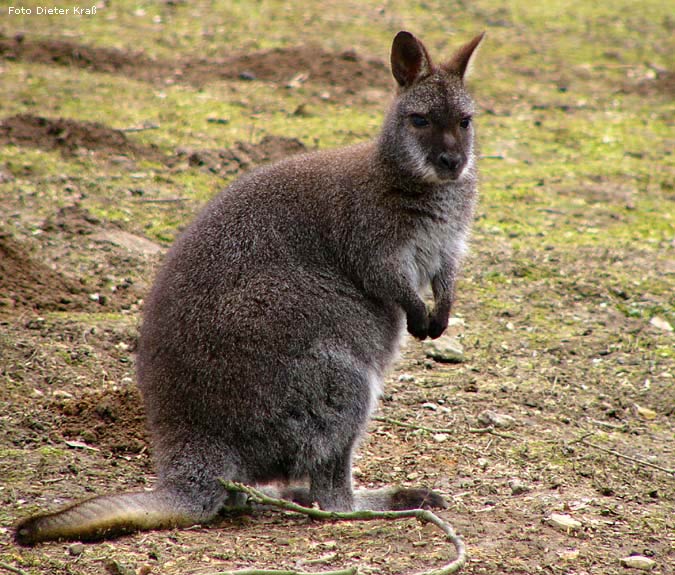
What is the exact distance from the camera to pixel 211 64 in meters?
11.3

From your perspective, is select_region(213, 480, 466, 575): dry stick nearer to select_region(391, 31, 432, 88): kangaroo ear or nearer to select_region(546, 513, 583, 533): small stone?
select_region(546, 513, 583, 533): small stone

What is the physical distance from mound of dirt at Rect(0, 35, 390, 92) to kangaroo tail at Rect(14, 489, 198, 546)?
24.3 feet

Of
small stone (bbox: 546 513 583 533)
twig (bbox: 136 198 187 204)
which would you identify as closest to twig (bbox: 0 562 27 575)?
small stone (bbox: 546 513 583 533)

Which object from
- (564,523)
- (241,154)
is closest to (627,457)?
(564,523)

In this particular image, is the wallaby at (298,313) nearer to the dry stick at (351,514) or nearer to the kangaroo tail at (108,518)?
the kangaroo tail at (108,518)

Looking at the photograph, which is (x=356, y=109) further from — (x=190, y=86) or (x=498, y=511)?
(x=498, y=511)

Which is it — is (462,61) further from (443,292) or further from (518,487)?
(518,487)

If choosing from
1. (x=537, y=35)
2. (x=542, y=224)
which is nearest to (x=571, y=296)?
(x=542, y=224)

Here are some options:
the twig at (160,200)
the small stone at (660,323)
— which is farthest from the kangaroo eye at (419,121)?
the twig at (160,200)

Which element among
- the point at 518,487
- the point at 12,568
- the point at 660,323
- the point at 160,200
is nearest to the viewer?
the point at 12,568

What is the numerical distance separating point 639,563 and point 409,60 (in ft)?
8.86

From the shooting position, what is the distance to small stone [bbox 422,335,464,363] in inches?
244

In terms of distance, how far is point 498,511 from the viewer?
14.4 feet

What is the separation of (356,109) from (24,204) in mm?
4175
